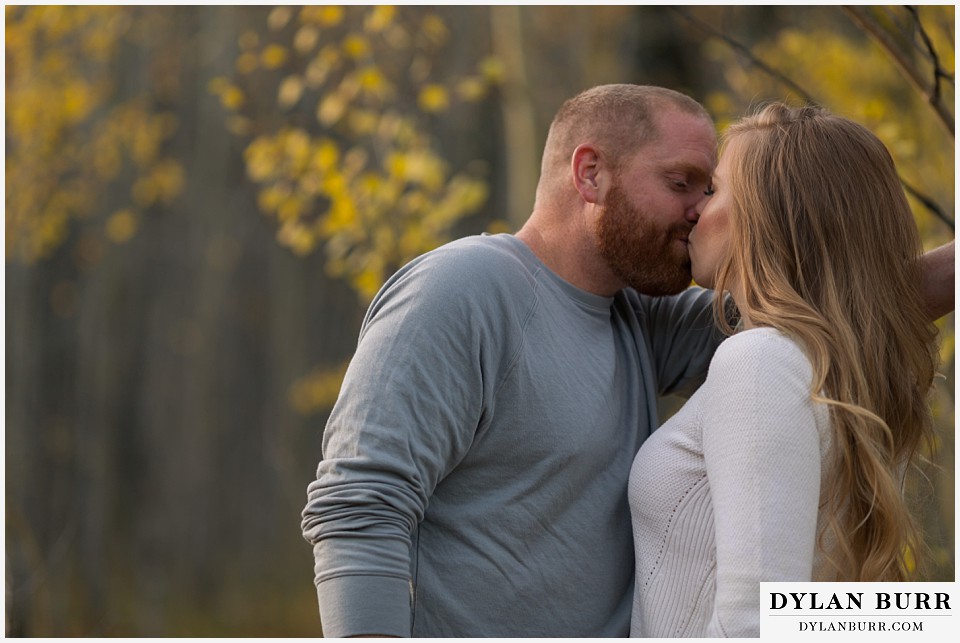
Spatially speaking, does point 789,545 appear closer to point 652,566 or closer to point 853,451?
point 853,451

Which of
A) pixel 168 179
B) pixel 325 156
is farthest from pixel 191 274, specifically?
pixel 325 156

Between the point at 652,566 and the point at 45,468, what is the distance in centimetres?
935

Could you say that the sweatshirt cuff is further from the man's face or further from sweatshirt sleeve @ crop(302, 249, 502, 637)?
the man's face

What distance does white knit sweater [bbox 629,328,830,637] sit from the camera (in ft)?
6.56

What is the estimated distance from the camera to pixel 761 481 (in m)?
2.01

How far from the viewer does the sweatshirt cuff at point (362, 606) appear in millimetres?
2123

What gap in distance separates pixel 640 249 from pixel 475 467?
0.64 m

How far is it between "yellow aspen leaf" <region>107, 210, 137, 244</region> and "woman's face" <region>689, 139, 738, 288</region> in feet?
29.9

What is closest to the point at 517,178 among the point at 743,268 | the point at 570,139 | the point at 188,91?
the point at 570,139

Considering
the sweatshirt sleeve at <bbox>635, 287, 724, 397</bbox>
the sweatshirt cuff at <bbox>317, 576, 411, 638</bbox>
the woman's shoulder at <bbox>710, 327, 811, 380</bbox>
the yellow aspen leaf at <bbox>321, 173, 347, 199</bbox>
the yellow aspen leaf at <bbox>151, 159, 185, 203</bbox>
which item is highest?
the yellow aspen leaf at <bbox>151, 159, 185, 203</bbox>

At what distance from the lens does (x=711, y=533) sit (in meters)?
2.18

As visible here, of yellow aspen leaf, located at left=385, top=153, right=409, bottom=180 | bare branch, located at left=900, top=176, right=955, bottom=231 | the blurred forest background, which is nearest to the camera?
bare branch, located at left=900, top=176, right=955, bottom=231

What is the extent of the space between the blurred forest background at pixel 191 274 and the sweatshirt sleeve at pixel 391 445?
5096mm

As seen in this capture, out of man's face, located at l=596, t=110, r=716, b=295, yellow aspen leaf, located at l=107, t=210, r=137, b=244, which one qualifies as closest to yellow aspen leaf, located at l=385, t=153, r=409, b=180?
man's face, located at l=596, t=110, r=716, b=295
